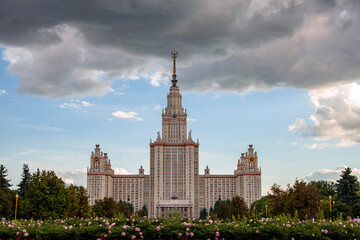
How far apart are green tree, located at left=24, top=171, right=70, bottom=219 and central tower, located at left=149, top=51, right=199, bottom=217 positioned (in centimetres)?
12246

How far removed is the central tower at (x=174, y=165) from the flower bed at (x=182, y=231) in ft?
497

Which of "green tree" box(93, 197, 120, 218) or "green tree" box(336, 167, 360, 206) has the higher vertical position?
"green tree" box(336, 167, 360, 206)

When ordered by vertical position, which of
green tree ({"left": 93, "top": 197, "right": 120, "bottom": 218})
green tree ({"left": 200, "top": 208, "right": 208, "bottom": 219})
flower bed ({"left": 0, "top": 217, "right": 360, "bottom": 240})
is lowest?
green tree ({"left": 200, "top": 208, "right": 208, "bottom": 219})

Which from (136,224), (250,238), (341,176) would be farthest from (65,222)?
(341,176)

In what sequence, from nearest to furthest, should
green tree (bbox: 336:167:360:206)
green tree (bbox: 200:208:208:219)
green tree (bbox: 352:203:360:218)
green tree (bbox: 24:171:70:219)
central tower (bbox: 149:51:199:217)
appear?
green tree (bbox: 24:171:70:219) < green tree (bbox: 352:203:360:218) < green tree (bbox: 336:167:360:206) < green tree (bbox: 200:208:208:219) < central tower (bbox: 149:51:199:217)

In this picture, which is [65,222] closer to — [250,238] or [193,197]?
[250,238]

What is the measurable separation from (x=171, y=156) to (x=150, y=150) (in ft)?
32.3

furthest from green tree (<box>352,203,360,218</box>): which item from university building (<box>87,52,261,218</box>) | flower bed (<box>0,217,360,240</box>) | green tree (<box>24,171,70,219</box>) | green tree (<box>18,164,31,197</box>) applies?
university building (<box>87,52,261,218</box>)

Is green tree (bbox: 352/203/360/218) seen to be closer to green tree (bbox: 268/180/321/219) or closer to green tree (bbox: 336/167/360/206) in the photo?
green tree (bbox: 336/167/360/206)

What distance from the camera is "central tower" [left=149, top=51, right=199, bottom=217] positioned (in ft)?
578

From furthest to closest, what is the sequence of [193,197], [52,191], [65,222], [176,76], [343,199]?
[176,76] < [193,197] < [343,199] < [52,191] < [65,222]

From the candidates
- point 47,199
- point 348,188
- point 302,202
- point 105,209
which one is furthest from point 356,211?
point 47,199

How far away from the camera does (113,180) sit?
18650 centimetres

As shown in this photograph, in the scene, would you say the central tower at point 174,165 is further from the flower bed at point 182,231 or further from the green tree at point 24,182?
the flower bed at point 182,231
